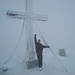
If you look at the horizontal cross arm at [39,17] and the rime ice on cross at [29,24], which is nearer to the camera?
the rime ice on cross at [29,24]

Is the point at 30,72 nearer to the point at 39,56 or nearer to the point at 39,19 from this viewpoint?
the point at 39,56

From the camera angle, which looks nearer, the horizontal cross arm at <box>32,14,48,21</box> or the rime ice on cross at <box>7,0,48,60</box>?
the rime ice on cross at <box>7,0,48,60</box>

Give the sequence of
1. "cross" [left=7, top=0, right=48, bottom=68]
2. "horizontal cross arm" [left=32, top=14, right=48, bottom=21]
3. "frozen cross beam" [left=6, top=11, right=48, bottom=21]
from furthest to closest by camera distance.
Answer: "horizontal cross arm" [left=32, top=14, right=48, bottom=21] < "cross" [left=7, top=0, right=48, bottom=68] < "frozen cross beam" [left=6, top=11, right=48, bottom=21]

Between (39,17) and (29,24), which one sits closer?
(29,24)

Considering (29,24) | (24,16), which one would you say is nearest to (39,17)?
(29,24)

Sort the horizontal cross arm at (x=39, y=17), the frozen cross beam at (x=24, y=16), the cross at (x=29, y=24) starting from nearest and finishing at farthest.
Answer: the frozen cross beam at (x=24, y=16) < the cross at (x=29, y=24) < the horizontal cross arm at (x=39, y=17)

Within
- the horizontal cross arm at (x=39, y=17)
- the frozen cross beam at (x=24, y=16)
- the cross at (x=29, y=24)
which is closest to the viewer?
the frozen cross beam at (x=24, y=16)

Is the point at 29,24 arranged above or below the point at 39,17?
below

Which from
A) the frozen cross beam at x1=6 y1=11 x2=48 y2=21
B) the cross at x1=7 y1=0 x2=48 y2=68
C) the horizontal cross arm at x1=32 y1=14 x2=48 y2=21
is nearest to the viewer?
the frozen cross beam at x1=6 y1=11 x2=48 y2=21

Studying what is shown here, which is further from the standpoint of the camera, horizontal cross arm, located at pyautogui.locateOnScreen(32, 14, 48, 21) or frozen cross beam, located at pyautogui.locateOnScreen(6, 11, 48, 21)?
horizontal cross arm, located at pyautogui.locateOnScreen(32, 14, 48, 21)

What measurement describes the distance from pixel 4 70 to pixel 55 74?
8.06 feet

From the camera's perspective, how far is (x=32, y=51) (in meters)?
5.52

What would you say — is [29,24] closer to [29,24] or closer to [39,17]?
[29,24]

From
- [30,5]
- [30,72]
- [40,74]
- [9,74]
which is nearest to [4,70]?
[9,74]
